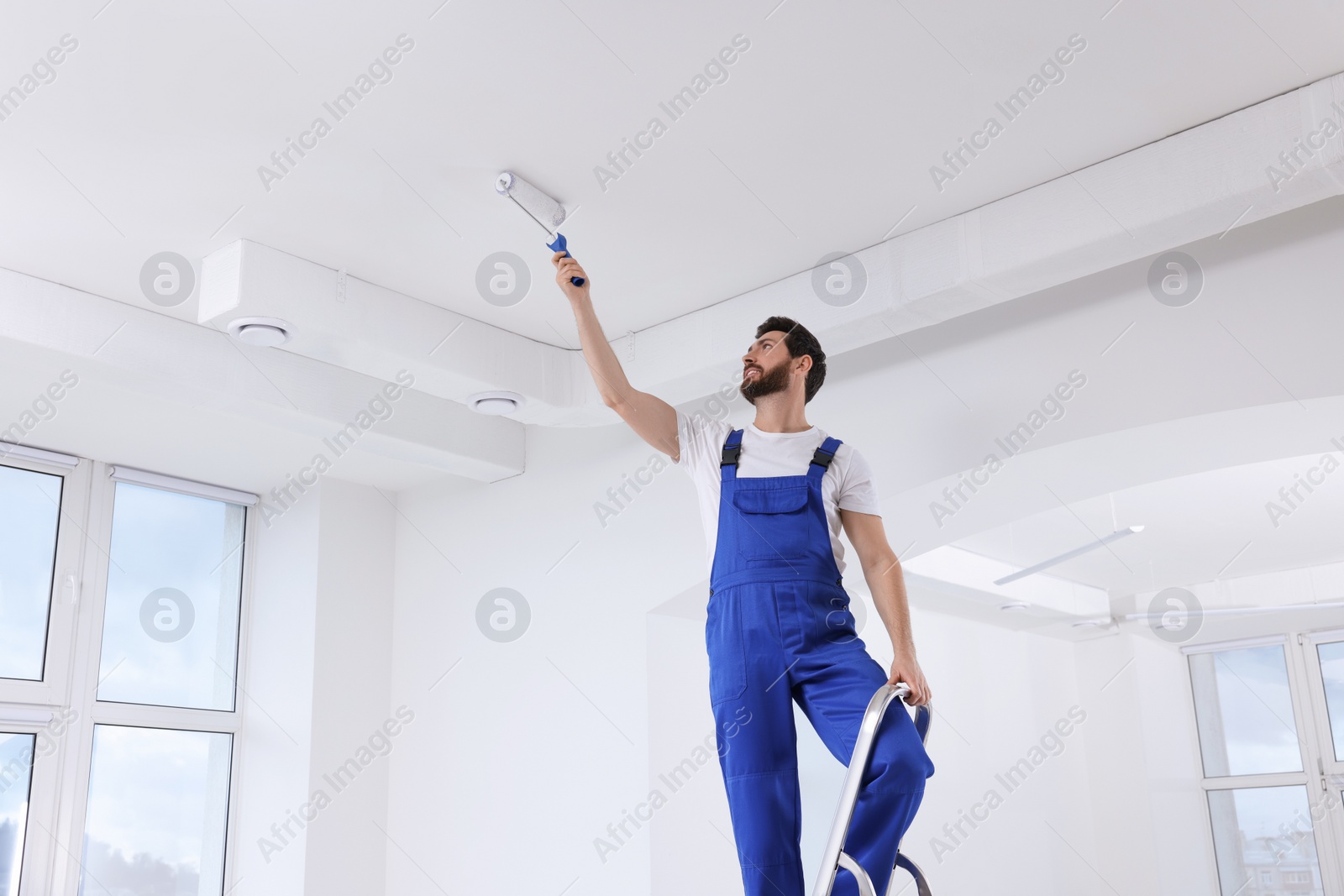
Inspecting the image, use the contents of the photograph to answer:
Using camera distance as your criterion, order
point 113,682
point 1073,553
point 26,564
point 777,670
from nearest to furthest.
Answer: point 777,670, point 26,564, point 113,682, point 1073,553

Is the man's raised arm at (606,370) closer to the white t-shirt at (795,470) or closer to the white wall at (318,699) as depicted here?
the white t-shirt at (795,470)

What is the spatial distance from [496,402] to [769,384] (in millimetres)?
1574

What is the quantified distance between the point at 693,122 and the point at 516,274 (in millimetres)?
954

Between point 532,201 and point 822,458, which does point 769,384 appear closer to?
point 822,458

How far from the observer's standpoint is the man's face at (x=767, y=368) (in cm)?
260

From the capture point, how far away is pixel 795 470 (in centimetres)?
242

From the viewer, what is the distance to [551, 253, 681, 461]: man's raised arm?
2463mm

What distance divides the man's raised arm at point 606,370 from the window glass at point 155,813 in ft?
10.3

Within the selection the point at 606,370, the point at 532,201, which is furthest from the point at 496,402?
the point at 606,370

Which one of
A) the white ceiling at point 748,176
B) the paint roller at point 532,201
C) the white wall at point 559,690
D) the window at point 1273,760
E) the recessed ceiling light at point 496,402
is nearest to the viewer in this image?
the white ceiling at point 748,176

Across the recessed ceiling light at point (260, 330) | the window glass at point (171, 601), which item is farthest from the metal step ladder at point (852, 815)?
the window glass at point (171, 601)

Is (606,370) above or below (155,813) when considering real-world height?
above

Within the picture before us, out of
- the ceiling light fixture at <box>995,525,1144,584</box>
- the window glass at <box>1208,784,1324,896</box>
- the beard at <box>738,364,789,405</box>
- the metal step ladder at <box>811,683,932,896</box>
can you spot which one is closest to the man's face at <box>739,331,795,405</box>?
the beard at <box>738,364,789,405</box>

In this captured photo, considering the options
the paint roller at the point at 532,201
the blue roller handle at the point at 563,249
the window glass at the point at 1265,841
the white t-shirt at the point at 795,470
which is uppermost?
the paint roller at the point at 532,201
